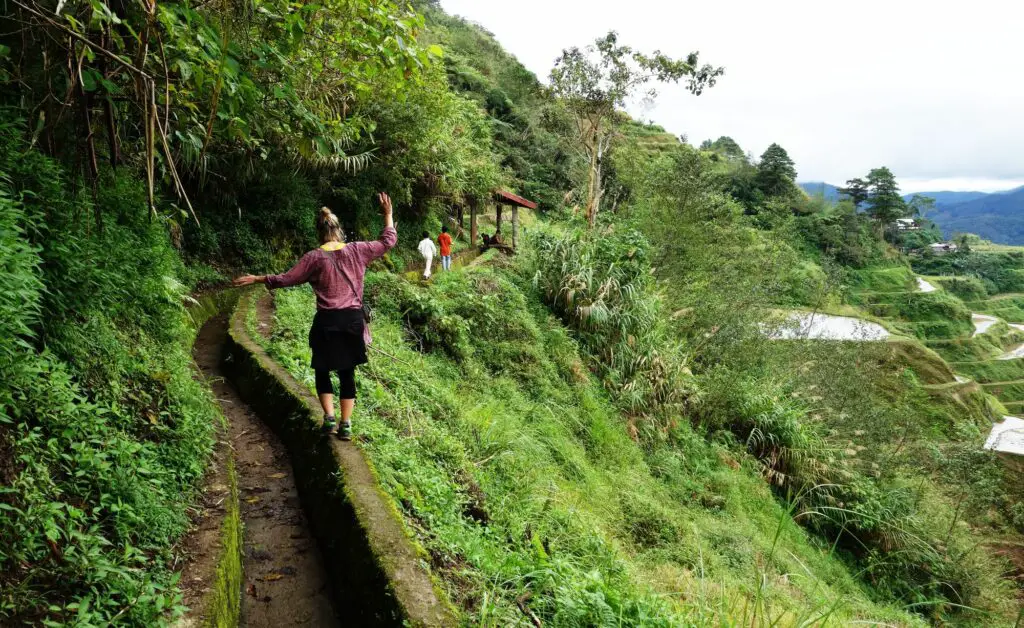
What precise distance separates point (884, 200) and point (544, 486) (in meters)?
71.2

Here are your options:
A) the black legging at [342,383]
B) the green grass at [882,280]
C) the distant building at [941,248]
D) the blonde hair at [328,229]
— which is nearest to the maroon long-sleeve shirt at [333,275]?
the blonde hair at [328,229]

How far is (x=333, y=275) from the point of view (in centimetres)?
370

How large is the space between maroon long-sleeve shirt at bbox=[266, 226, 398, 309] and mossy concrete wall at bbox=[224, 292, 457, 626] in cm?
102

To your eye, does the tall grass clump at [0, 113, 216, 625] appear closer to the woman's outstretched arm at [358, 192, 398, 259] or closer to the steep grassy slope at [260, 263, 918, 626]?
the steep grassy slope at [260, 263, 918, 626]

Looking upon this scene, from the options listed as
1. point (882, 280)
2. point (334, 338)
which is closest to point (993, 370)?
point (882, 280)

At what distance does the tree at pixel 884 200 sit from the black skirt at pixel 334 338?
238 feet

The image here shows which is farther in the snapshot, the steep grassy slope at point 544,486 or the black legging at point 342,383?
the black legging at point 342,383

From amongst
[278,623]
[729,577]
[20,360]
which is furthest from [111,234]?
[729,577]

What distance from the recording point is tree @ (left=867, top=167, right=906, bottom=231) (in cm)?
6038

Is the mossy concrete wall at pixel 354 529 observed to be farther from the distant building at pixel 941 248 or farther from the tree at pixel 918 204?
the distant building at pixel 941 248

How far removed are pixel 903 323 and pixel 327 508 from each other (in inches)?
2302

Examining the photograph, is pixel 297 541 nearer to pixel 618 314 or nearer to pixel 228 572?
pixel 228 572

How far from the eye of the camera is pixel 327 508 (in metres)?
3.30

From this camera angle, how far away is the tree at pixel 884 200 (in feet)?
198
